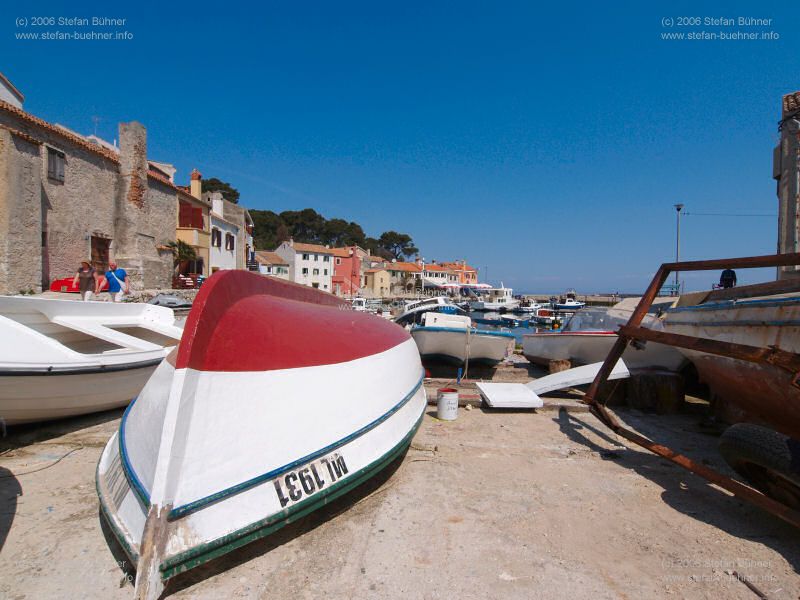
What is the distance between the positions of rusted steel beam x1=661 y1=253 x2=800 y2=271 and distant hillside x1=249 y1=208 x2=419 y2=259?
247ft

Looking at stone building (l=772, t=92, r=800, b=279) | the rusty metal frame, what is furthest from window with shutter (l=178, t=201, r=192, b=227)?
stone building (l=772, t=92, r=800, b=279)

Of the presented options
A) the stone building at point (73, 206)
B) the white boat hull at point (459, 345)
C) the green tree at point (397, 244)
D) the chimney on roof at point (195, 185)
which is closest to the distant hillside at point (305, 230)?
the green tree at point (397, 244)

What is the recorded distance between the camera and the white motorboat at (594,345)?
783 cm

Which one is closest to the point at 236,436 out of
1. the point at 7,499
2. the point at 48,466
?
the point at 7,499

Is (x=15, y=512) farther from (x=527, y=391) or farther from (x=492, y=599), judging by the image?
(x=527, y=391)

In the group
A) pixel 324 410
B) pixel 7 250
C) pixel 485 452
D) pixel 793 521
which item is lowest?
pixel 485 452

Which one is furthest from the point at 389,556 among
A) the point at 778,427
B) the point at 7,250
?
the point at 7,250

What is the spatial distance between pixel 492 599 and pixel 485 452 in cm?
234

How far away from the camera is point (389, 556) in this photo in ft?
9.03

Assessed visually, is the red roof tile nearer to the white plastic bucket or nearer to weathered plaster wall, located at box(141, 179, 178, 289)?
weathered plaster wall, located at box(141, 179, 178, 289)

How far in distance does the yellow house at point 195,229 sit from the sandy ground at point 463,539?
83.3ft

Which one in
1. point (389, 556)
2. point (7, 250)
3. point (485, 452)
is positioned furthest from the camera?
point (7, 250)

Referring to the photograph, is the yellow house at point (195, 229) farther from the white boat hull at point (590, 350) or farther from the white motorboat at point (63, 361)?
the white boat hull at point (590, 350)

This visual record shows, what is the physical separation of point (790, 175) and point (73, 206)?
25689 mm
